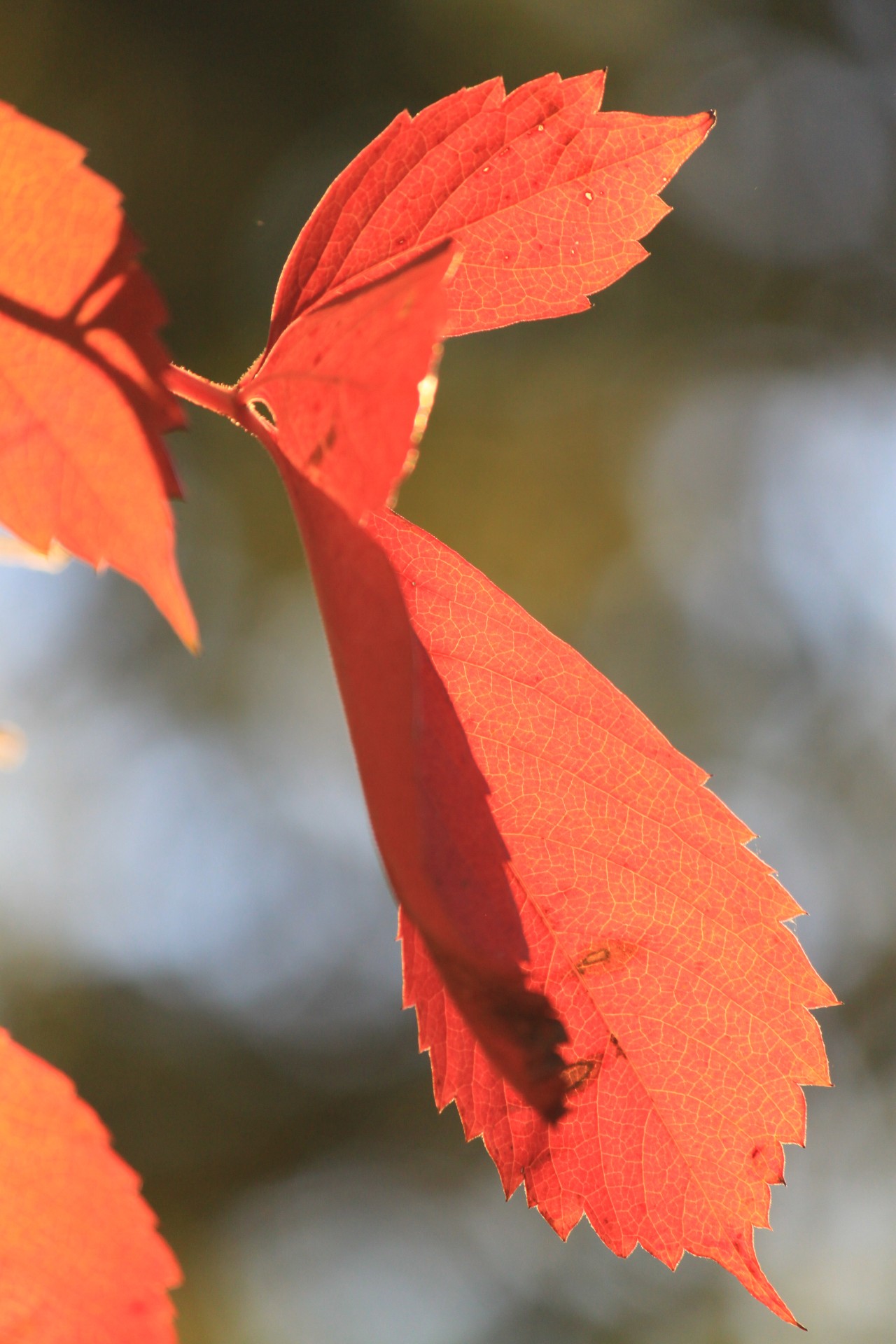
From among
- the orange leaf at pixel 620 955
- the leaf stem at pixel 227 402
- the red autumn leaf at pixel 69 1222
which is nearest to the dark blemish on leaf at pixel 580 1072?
the orange leaf at pixel 620 955

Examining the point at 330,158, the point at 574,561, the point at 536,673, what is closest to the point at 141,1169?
the point at 574,561

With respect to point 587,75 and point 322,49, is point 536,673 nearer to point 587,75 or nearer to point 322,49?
point 587,75

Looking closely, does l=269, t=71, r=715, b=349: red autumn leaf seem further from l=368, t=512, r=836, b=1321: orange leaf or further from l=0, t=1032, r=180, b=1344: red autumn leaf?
l=0, t=1032, r=180, b=1344: red autumn leaf

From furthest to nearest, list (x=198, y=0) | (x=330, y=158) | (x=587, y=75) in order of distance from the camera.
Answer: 1. (x=330, y=158)
2. (x=198, y=0)
3. (x=587, y=75)

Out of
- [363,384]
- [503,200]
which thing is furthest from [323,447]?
[503,200]

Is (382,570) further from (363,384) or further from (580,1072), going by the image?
(580,1072)
